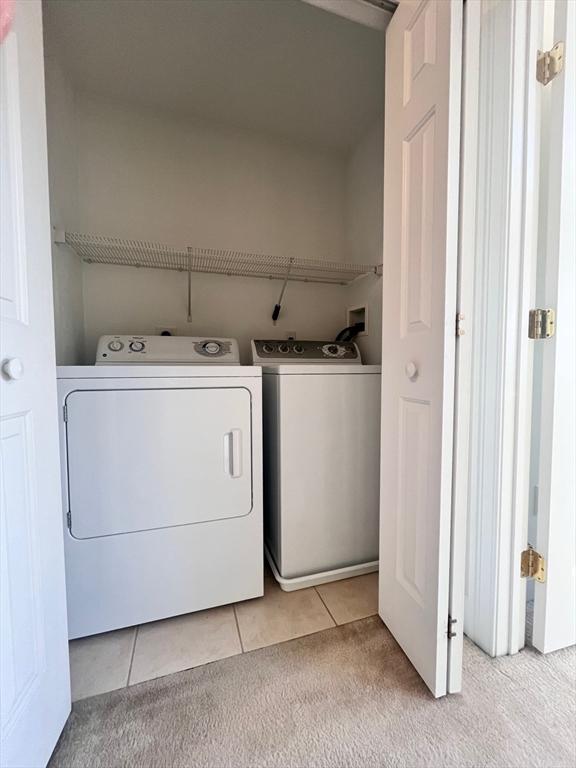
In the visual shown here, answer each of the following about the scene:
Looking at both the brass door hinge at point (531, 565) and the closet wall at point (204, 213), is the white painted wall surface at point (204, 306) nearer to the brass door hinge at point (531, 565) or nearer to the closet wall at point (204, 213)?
the closet wall at point (204, 213)

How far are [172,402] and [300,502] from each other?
74 centimetres

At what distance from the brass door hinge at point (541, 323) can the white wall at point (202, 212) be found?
141cm

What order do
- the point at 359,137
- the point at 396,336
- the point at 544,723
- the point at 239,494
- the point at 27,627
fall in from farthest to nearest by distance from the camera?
the point at 359,137
the point at 239,494
the point at 396,336
the point at 544,723
the point at 27,627

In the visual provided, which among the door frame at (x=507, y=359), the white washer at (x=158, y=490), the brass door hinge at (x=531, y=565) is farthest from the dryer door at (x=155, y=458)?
the brass door hinge at (x=531, y=565)

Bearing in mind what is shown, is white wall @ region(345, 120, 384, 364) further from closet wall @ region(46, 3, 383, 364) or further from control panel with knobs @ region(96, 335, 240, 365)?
control panel with knobs @ region(96, 335, 240, 365)

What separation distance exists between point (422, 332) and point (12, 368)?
1044 millimetres

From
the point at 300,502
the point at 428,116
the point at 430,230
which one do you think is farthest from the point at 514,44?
the point at 300,502

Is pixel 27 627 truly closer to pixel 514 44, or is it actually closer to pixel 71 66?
pixel 514 44

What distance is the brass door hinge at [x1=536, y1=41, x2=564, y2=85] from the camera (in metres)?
1.01

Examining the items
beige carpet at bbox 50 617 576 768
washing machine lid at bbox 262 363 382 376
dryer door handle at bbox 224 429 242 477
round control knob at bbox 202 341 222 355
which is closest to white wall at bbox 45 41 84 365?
round control knob at bbox 202 341 222 355

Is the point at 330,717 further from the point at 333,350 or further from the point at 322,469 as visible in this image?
the point at 333,350

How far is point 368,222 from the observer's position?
6.82ft

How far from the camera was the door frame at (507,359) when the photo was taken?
A: 1.02 metres

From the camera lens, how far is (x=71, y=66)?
5.47 ft
